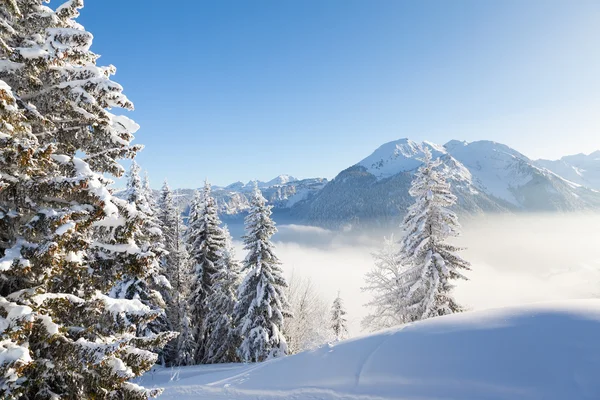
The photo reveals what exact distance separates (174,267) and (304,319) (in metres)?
16.3

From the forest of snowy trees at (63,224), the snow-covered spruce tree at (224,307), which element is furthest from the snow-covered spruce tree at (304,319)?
the forest of snowy trees at (63,224)

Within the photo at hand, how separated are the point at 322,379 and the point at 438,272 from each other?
12.2 metres

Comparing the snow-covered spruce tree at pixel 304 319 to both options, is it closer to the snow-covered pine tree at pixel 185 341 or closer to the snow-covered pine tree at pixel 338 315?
the snow-covered pine tree at pixel 338 315

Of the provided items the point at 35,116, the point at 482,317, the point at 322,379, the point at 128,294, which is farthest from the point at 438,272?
the point at 35,116

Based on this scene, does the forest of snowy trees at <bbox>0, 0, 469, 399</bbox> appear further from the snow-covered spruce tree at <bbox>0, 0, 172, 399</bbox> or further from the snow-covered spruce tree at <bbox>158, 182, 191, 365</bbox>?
the snow-covered spruce tree at <bbox>158, 182, 191, 365</bbox>

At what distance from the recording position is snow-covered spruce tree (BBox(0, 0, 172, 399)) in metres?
4.66

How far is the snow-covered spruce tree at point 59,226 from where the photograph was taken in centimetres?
466

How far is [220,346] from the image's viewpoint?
24.8 meters

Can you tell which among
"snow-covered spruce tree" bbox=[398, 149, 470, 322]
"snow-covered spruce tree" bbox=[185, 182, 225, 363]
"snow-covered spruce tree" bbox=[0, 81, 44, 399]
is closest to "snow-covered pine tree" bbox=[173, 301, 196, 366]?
"snow-covered spruce tree" bbox=[185, 182, 225, 363]

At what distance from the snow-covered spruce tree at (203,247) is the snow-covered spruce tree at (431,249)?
522 inches

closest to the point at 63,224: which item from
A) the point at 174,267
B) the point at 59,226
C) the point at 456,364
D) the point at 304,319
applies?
the point at 59,226

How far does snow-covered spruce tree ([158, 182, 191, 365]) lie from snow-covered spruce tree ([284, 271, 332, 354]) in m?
8.61

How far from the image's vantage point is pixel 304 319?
3625 centimetres

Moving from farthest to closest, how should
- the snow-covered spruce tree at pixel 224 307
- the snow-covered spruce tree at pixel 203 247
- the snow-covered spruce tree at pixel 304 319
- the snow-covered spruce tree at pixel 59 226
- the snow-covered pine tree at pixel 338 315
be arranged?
1. the snow-covered pine tree at pixel 338 315
2. the snow-covered spruce tree at pixel 304 319
3. the snow-covered spruce tree at pixel 203 247
4. the snow-covered spruce tree at pixel 224 307
5. the snow-covered spruce tree at pixel 59 226
